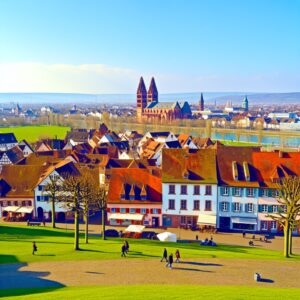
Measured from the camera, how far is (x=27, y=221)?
60.8 metres

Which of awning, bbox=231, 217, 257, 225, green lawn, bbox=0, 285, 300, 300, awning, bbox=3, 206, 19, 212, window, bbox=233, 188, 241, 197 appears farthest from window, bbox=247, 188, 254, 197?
awning, bbox=3, 206, 19, 212

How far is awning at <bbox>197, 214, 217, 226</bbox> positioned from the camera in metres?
56.1

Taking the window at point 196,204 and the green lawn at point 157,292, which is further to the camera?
the window at point 196,204

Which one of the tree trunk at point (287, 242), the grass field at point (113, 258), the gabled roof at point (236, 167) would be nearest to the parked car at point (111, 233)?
the grass field at point (113, 258)

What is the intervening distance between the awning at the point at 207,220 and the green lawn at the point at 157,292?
26473 mm

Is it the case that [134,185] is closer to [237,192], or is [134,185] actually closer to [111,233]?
[111,233]

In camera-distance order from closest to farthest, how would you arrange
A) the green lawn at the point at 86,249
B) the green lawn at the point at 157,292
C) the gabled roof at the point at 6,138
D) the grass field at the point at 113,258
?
the green lawn at the point at 157,292 → the grass field at the point at 113,258 → the green lawn at the point at 86,249 → the gabled roof at the point at 6,138

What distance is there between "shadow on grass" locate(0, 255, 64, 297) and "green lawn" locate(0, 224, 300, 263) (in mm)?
2548

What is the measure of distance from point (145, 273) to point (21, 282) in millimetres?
8981

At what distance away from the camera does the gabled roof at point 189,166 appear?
5922 centimetres

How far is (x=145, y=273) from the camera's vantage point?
33.0m

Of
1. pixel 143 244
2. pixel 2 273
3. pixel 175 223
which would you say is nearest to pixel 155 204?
pixel 175 223

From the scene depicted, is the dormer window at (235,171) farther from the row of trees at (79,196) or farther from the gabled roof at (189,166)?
the row of trees at (79,196)

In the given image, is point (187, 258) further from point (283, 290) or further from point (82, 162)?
point (82, 162)
